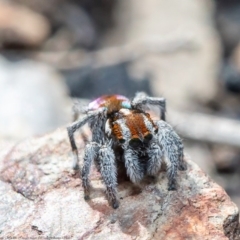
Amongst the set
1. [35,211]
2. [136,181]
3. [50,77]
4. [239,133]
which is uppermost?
[50,77]

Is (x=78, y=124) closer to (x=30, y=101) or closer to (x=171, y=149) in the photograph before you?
(x=171, y=149)

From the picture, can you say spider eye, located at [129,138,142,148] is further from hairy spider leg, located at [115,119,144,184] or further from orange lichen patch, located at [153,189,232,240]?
orange lichen patch, located at [153,189,232,240]

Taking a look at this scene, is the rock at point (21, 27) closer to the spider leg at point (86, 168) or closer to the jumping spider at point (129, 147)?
the jumping spider at point (129, 147)

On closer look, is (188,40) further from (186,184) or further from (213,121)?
(186,184)

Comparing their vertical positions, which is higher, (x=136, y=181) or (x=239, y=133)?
(x=239, y=133)

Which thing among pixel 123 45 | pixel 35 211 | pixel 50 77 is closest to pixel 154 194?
pixel 35 211

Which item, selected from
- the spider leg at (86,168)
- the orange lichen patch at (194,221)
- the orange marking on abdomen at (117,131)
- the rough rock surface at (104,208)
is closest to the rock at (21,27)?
the rough rock surface at (104,208)
